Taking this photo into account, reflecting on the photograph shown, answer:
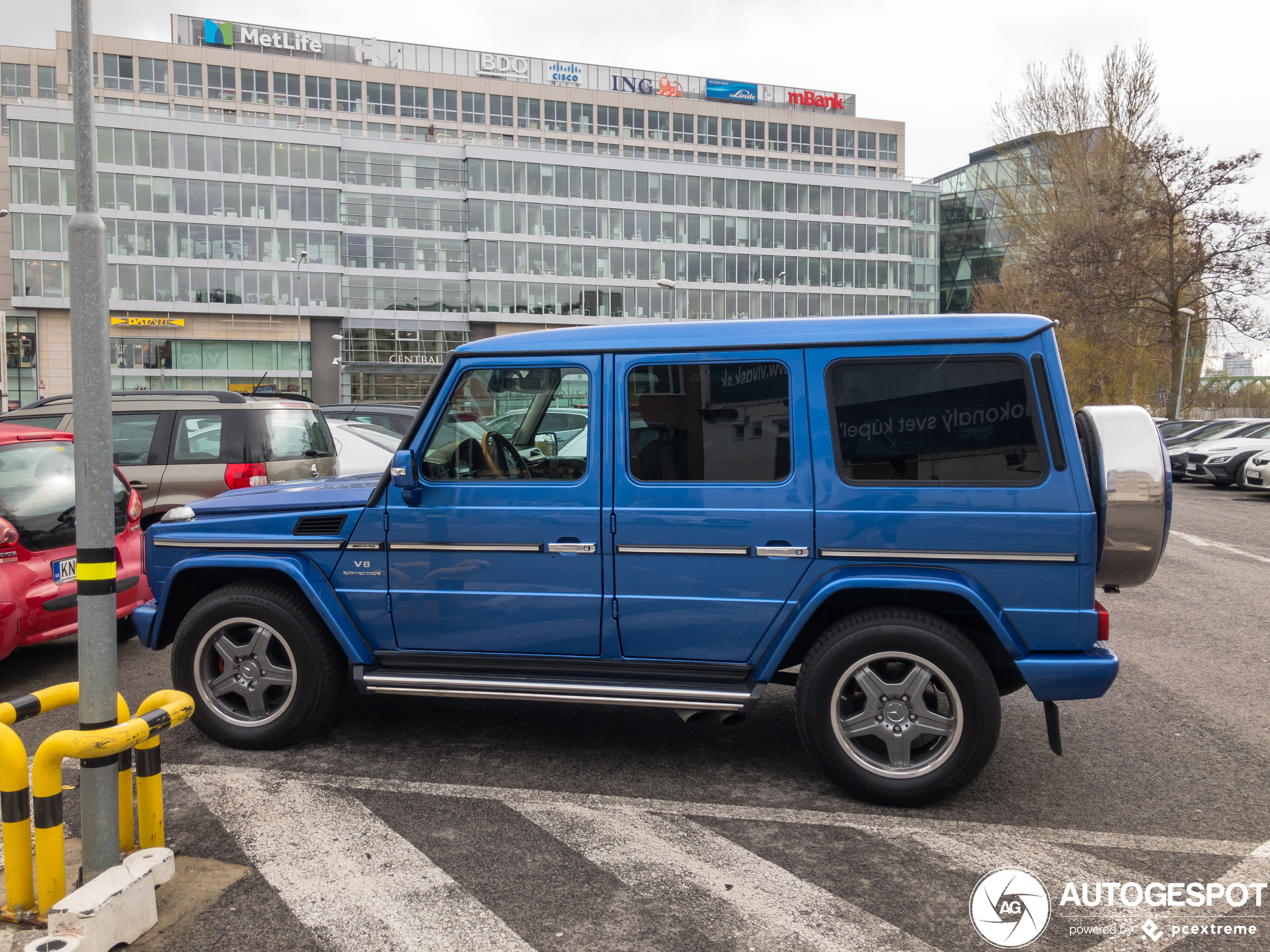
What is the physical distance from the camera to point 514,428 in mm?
4312

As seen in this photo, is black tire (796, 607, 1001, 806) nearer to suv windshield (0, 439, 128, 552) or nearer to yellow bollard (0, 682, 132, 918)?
yellow bollard (0, 682, 132, 918)

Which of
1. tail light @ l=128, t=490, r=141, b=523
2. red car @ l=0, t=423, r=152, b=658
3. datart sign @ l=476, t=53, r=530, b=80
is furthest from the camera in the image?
datart sign @ l=476, t=53, r=530, b=80

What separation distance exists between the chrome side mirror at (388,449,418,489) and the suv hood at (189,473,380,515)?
0.96ft

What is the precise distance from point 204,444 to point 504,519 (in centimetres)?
614

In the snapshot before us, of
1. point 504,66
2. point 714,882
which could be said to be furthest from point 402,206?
point 714,882

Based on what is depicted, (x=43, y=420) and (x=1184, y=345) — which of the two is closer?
(x=43, y=420)

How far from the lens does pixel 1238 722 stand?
5164mm

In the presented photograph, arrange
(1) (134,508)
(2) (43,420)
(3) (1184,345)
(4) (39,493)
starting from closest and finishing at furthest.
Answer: (4) (39,493) → (1) (134,508) → (2) (43,420) → (3) (1184,345)

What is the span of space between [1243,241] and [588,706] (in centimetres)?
3324

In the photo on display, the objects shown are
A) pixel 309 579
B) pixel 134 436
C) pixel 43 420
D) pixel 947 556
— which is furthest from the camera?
pixel 43 420

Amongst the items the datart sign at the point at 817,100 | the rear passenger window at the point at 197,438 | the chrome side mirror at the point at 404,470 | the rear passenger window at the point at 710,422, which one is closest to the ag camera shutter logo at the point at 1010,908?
the rear passenger window at the point at 710,422

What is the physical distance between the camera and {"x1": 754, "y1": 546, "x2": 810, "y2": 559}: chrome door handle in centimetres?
400

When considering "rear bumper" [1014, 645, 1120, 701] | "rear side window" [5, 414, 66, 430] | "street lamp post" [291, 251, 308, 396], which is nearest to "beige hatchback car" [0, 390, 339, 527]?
"rear side window" [5, 414, 66, 430]

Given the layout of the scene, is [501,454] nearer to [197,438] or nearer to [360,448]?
[197,438]
